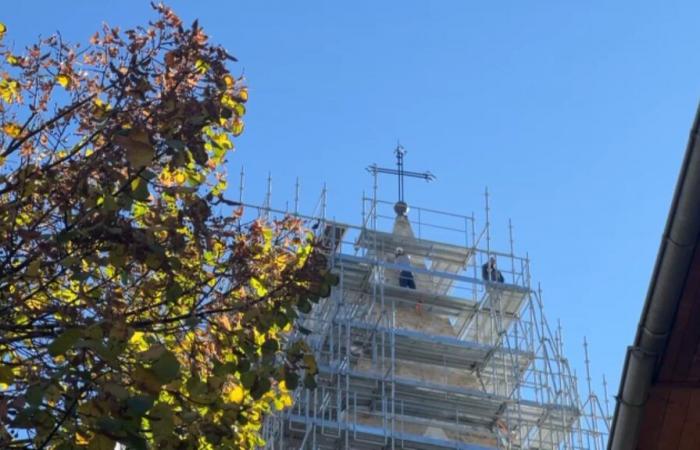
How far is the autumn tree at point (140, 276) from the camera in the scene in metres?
6.59

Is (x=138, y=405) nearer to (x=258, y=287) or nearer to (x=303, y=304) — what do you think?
(x=303, y=304)

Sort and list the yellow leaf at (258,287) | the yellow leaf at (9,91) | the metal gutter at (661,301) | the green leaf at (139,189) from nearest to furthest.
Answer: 1. the metal gutter at (661,301)
2. the green leaf at (139,189)
3. the yellow leaf at (258,287)
4. the yellow leaf at (9,91)

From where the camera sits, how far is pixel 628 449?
821 cm

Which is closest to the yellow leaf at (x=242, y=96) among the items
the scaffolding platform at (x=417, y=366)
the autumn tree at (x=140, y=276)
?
the autumn tree at (x=140, y=276)

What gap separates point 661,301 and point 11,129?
4708 millimetres

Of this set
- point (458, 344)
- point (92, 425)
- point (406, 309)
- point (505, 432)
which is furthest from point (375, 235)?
point (92, 425)

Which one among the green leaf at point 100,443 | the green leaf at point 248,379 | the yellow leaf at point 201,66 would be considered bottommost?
the green leaf at point 100,443

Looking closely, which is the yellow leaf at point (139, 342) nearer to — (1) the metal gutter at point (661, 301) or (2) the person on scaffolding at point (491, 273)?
(1) the metal gutter at point (661, 301)

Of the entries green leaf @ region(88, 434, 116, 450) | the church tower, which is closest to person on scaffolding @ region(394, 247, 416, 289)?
the church tower

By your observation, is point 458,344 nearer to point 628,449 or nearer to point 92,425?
point 628,449

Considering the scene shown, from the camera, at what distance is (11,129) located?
9.16 m

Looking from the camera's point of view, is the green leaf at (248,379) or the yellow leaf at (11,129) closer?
the green leaf at (248,379)

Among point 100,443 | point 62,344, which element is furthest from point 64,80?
point 100,443

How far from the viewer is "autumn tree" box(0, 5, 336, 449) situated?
6.59 metres
